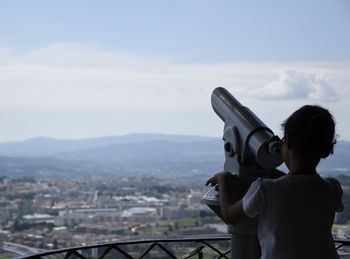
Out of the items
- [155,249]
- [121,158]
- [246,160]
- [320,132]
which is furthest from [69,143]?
[320,132]

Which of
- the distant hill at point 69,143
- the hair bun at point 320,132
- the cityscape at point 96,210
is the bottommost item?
the cityscape at point 96,210

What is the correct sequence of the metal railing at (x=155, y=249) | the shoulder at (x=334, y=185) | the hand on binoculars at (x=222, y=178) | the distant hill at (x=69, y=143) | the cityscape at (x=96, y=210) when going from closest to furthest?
the shoulder at (x=334, y=185)
the hand on binoculars at (x=222, y=178)
the metal railing at (x=155, y=249)
the cityscape at (x=96, y=210)
the distant hill at (x=69, y=143)

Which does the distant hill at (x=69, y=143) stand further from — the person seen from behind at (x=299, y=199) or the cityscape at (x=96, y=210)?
the person seen from behind at (x=299, y=199)

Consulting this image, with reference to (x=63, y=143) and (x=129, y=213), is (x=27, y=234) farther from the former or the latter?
(x=63, y=143)

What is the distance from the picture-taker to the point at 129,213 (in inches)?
294

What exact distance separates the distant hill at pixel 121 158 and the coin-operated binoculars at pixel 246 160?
7015 mm

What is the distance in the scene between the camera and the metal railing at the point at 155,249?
2688 millimetres

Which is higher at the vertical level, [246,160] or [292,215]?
[246,160]

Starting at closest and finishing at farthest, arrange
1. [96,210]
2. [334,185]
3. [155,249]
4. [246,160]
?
[334,185], [246,160], [155,249], [96,210]

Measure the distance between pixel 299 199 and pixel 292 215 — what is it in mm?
46

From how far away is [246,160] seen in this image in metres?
1.92

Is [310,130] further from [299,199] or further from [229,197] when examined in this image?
[229,197]

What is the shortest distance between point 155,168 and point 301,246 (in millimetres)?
10335

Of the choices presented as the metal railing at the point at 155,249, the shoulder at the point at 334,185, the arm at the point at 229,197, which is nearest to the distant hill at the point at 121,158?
the metal railing at the point at 155,249
